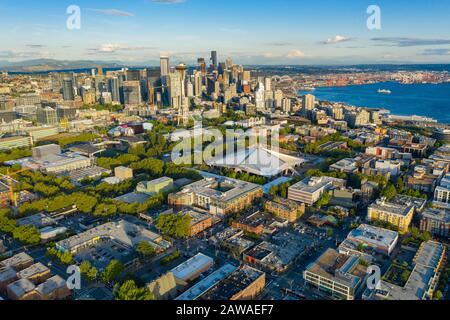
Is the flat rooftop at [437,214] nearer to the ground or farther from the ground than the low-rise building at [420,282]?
farther from the ground

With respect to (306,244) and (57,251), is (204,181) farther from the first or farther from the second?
(57,251)

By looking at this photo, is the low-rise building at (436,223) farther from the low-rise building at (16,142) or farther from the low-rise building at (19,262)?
the low-rise building at (16,142)

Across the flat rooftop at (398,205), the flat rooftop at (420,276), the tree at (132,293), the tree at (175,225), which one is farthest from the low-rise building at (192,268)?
the flat rooftop at (398,205)

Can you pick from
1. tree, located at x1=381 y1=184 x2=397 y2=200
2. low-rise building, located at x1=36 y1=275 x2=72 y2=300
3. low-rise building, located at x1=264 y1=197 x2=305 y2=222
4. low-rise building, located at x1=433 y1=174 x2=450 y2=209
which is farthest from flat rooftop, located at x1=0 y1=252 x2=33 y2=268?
low-rise building, located at x1=433 y1=174 x2=450 y2=209

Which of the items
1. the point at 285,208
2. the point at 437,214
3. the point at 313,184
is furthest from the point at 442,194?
the point at 285,208
